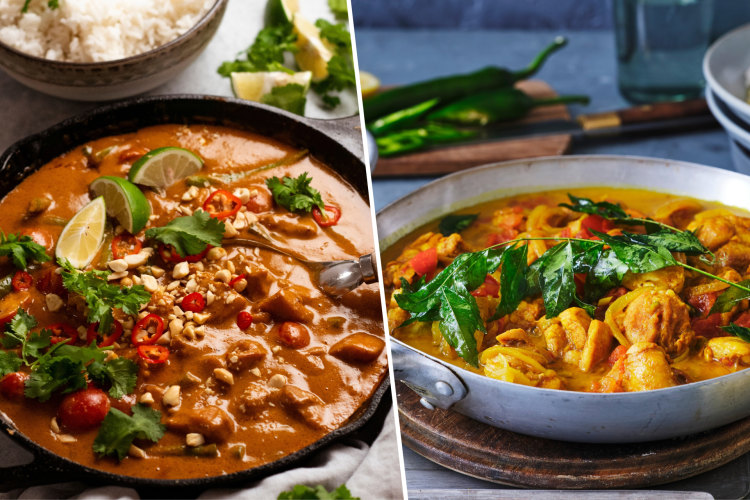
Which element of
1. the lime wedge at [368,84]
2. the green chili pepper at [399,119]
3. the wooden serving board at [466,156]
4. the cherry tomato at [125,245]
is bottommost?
the wooden serving board at [466,156]

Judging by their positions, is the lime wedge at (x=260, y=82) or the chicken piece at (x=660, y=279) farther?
the lime wedge at (x=260, y=82)

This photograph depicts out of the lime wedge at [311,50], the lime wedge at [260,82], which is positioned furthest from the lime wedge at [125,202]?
the lime wedge at [311,50]

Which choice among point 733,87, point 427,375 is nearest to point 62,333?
point 427,375

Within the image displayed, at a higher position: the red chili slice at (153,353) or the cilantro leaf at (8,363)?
the cilantro leaf at (8,363)

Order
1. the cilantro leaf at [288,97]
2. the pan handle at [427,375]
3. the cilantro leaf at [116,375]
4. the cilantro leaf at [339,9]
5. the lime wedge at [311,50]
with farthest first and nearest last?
the cilantro leaf at [339,9]
the lime wedge at [311,50]
the cilantro leaf at [288,97]
the cilantro leaf at [116,375]
the pan handle at [427,375]

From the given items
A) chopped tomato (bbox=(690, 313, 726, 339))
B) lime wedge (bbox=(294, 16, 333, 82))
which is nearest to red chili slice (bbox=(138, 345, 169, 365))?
chopped tomato (bbox=(690, 313, 726, 339))

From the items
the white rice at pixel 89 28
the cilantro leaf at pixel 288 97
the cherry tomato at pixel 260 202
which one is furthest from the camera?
the cilantro leaf at pixel 288 97

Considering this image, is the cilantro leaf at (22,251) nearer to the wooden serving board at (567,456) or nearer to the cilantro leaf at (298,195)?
the cilantro leaf at (298,195)
